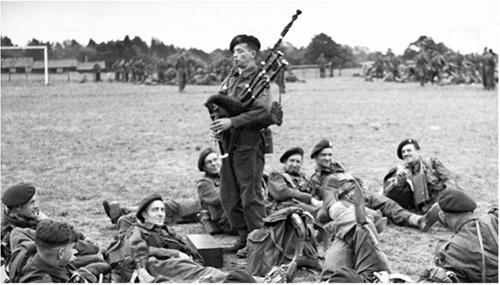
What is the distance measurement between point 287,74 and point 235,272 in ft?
127

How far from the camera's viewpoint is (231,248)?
6.38 m

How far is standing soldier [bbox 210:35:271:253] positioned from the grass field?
506mm

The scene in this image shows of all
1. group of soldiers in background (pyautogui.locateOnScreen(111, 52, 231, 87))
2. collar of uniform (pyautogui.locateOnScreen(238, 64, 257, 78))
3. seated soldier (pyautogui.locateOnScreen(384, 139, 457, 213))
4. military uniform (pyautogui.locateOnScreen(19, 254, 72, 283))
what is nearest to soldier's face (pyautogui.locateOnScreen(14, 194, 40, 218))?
military uniform (pyautogui.locateOnScreen(19, 254, 72, 283))

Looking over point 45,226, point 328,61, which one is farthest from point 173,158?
point 328,61

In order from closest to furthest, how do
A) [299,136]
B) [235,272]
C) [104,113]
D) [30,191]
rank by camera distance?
[235,272], [30,191], [299,136], [104,113]

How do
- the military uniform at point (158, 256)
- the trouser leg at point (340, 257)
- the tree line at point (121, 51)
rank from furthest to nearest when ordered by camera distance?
the tree line at point (121, 51) → the military uniform at point (158, 256) → the trouser leg at point (340, 257)

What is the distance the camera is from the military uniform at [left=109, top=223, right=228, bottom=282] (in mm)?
5055

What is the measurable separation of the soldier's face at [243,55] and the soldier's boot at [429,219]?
227 cm

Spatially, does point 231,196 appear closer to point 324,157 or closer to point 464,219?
point 324,157

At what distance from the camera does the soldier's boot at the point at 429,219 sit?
691 cm

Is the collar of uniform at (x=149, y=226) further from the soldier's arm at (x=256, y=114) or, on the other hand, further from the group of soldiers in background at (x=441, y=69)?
the group of soldiers in background at (x=441, y=69)

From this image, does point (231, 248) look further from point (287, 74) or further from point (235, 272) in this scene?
point (287, 74)

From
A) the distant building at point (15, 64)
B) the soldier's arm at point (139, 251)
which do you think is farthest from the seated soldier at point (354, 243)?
the distant building at point (15, 64)

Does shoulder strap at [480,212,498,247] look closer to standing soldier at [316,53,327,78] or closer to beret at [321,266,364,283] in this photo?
beret at [321,266,364,283]
